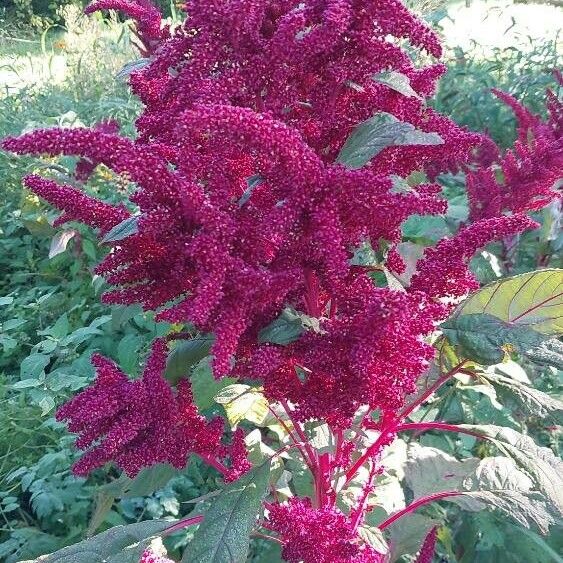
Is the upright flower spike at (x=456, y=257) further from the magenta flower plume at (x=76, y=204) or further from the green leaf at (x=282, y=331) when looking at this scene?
the magenta flower plume at (x=76, y=204)

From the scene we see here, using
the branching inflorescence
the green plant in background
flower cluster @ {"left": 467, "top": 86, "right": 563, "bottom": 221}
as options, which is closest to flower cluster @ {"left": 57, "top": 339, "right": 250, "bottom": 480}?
the branching inflorescence

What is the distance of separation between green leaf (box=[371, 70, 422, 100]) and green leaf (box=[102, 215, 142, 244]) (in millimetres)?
375

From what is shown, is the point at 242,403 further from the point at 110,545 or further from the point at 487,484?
the point at 487,484

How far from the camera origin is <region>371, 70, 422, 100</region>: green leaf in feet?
2.98

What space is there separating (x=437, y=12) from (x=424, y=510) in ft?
15.1

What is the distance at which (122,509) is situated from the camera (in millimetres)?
1994

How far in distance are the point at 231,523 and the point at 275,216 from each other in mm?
500

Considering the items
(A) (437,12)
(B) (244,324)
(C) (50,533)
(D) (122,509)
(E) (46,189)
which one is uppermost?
(E) (46,189)

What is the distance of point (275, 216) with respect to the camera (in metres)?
0.80

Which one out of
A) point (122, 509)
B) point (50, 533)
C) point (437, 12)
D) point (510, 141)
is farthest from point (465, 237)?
point (437, 12)

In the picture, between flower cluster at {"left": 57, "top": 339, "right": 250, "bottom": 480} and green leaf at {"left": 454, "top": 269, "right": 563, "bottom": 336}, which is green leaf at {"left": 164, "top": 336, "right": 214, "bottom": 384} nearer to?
flower cluster at {"left": 57, "top": 339, "right": 250, "bottom": 480}

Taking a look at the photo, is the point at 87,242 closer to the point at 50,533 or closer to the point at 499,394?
the point at 50,533

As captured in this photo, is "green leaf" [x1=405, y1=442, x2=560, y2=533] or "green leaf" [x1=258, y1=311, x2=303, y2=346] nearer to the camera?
"green leaf" [x1=258, y1=311, x2=303, y2=346]

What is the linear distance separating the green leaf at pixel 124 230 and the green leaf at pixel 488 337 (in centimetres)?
51
